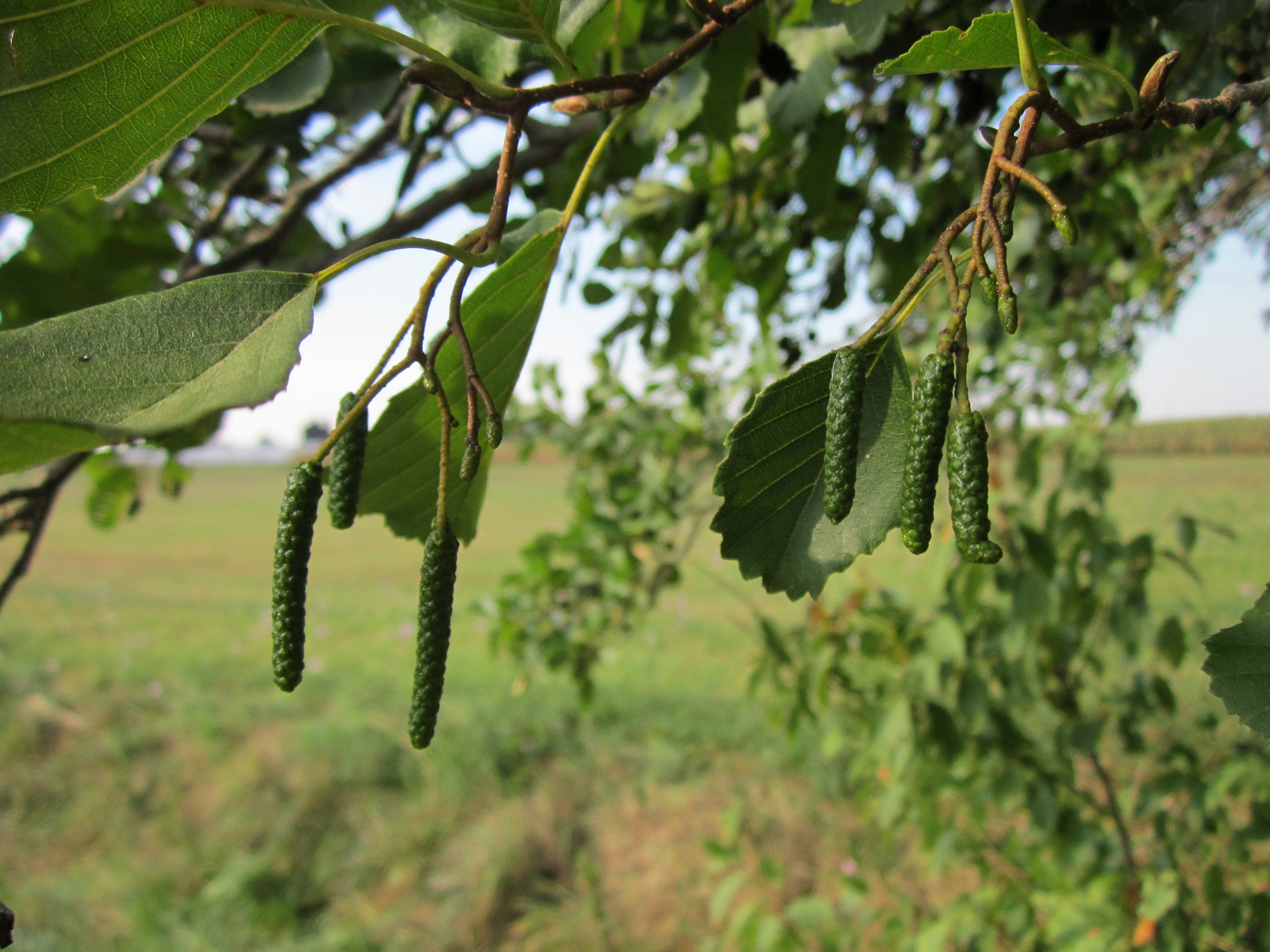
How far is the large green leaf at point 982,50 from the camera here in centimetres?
39

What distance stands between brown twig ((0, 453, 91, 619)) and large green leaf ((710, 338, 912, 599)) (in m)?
0.78

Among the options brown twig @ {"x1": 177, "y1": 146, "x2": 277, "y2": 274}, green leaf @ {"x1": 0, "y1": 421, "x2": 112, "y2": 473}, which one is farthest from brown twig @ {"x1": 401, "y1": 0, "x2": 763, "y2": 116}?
brown twig @ {"x1": 177, "y1": 146, "x2": 277, "y2": 274}

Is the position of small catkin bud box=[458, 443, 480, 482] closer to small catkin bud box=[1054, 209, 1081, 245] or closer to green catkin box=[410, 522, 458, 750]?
green catkin box=[410, 522, 458, 750]

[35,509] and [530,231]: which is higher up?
[530,231]

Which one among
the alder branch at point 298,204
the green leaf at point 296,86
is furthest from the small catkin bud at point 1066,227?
the alder branch at point 298,204

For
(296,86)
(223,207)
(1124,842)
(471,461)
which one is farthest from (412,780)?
(471,461)

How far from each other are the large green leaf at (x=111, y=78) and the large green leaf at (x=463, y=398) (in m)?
0.17

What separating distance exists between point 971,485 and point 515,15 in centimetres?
36

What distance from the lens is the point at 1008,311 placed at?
34 cm

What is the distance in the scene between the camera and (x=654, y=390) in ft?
7.30

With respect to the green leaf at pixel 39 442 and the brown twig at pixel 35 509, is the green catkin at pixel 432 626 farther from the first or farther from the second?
the brown twig at pixel 35 509

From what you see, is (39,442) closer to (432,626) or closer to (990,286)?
(432,626)

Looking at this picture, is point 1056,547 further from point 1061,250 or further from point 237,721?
point 237,721

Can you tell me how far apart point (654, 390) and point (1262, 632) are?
1.81m
